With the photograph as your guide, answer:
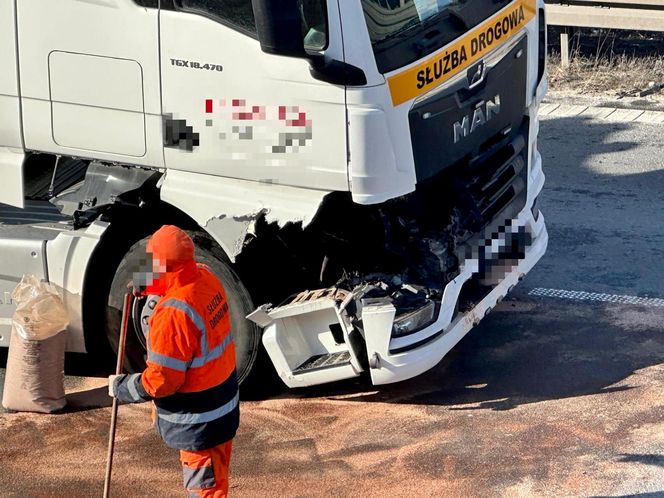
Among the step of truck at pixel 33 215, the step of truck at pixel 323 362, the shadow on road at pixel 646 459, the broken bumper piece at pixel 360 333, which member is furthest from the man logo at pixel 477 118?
the step of truck at pixel 33 215

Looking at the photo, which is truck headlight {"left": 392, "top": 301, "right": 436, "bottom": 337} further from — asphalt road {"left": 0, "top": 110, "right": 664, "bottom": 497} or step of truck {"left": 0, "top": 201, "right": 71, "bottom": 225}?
step of truck {"left": 0, "top": 201, "right": 71, "bottom": 225}

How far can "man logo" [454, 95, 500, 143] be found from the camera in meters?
6.42

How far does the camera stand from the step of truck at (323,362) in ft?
20.7

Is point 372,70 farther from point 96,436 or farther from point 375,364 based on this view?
point 96,436

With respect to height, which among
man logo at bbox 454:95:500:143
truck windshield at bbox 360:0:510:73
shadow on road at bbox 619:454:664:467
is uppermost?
truck windshield at bbox 360:0:510:73

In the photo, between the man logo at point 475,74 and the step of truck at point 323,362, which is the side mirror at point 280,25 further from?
the step of truck at point 323,362

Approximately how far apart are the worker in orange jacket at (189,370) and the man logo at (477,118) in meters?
1.94

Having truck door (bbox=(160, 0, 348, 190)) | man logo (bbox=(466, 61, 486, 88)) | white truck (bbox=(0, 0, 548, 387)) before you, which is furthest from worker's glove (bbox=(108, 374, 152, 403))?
man logo (bbox=(466, 61, 486, 88))

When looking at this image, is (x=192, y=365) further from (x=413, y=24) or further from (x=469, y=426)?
(x=413, y=24)

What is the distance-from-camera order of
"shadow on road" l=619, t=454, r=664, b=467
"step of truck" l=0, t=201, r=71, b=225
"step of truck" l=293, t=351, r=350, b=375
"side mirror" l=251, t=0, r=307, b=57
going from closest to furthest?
"side mirror" l=251, t=0, r=307, b=57
"shadow on road" l=619, t=454, r=664, b=467
"step of truck" l=293, t=351, r=350, b=375
"step of truck" l=0, t=201, r=71, b=225

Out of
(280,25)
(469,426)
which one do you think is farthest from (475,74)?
(469,426)

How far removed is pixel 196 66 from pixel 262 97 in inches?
15.6

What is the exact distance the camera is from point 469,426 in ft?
20.7

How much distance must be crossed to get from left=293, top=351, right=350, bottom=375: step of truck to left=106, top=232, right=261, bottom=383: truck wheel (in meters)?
0.32
